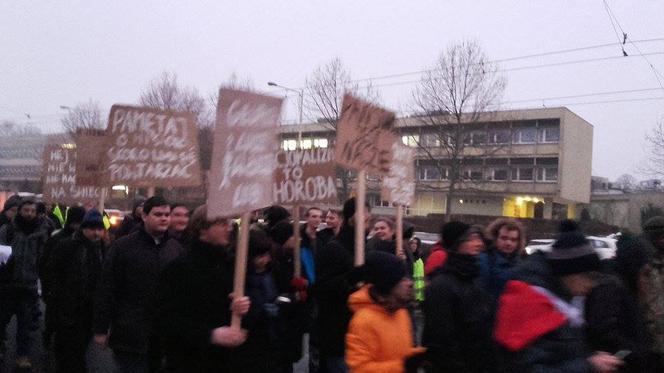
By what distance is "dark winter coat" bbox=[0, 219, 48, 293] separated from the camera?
8.04m

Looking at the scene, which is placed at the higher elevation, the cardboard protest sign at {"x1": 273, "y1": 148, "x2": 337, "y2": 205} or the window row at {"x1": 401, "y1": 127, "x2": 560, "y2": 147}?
the window row at {"x1": 401, "y1": 127, "x2": 560, "y2": 147}

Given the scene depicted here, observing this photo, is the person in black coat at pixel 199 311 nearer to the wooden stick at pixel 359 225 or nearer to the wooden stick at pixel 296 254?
the wooden stick at pixel 296 254

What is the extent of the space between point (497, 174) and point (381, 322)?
49337 millimetres

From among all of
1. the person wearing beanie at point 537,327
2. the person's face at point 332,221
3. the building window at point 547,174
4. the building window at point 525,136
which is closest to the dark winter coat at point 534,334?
the person wearing beanie at point 537,327

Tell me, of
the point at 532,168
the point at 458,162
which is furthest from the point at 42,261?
the point at 532,168

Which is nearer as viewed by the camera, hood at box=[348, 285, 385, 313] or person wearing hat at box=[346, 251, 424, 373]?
person wearing hat at box=[346, 251, 424, 373]

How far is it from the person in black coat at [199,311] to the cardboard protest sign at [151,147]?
3131 mm

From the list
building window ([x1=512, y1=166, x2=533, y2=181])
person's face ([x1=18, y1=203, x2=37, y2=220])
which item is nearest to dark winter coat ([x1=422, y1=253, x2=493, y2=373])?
person's face ([x1=18, y1=203, x2=37, y2=220])

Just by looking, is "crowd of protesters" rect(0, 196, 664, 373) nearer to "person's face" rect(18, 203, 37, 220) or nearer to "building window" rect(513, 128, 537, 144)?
"person's face" rect(18, 203, 37, 220)

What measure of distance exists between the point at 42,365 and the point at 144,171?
277cm

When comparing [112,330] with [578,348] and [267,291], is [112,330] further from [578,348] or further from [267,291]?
[578,348]

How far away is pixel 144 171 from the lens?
24.2ft

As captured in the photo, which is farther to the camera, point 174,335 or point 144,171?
point 144,171

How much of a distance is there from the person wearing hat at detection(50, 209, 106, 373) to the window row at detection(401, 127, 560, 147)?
2775 centimetres
